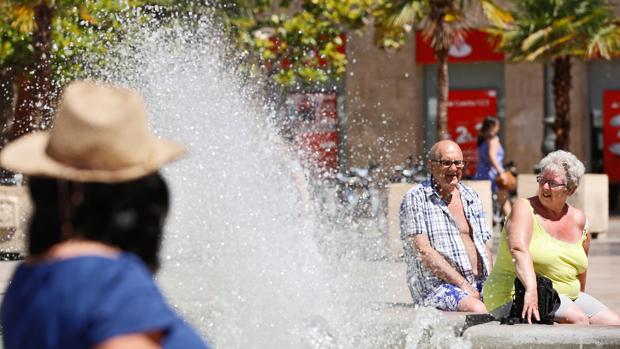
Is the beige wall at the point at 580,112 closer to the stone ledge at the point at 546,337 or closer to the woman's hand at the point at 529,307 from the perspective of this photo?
the woman's hand at the point at 529,307

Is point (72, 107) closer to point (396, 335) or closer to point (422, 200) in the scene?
point (396, 335)

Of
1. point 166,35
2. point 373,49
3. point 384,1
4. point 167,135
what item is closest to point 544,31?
point 384,1

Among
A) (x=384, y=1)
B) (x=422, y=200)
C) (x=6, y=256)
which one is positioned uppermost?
(x=384, y=1)

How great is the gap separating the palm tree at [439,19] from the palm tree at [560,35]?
1065 millimetres

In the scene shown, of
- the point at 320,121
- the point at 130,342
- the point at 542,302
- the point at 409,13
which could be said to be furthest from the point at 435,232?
the point at 320,121

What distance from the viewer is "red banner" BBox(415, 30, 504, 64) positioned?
3142 cm

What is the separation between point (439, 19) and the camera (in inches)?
995

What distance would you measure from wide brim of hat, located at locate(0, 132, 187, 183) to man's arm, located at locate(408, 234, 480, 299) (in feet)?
15.6

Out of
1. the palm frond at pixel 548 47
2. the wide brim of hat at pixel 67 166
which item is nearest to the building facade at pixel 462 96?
the palm frond at pixel 548 47

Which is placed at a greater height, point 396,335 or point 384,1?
point 384,1

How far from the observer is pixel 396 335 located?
6281 millimetres

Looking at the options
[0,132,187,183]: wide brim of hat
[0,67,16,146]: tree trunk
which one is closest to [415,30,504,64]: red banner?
[0,67,16,146]: tree trunk

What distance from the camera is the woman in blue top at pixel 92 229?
229cm

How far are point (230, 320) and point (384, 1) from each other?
20.1 meters
